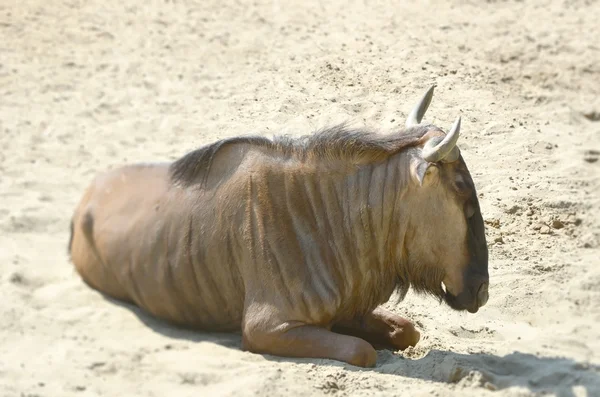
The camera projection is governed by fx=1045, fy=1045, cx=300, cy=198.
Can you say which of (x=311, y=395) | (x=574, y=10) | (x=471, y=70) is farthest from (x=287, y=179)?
(x=574, y=10)

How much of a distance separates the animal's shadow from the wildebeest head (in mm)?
411

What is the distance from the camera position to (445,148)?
6457mm

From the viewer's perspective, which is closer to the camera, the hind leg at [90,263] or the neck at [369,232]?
the neck at [369,232]

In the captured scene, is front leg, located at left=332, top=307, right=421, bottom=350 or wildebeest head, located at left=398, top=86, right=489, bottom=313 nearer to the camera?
wildebeest head, located at left=398, top=86, right=489, bottom=313

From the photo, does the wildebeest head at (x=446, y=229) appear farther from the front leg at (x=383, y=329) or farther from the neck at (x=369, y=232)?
the front leg at (x=383, y=329)

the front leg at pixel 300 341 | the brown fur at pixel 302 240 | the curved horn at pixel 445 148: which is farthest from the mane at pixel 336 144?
the front leg at pixel 300 341

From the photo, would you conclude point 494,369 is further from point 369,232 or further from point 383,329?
point 369,232

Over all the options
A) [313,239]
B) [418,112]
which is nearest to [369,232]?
[313,239]

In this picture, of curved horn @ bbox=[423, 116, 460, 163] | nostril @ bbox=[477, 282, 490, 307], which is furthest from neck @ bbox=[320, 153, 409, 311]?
nostril @ bbox=[477, 282, 490, 307]

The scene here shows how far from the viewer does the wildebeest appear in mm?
6730

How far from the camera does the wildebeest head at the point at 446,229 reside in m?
6.66

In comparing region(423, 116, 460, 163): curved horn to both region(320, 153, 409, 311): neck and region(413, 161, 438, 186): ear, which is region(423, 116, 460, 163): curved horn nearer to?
region(413, 161, 438, 186): ear

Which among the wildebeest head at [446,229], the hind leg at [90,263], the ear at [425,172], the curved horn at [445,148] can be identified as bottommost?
the hind leg at [90,263]

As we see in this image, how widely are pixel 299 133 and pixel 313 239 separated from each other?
303cm
